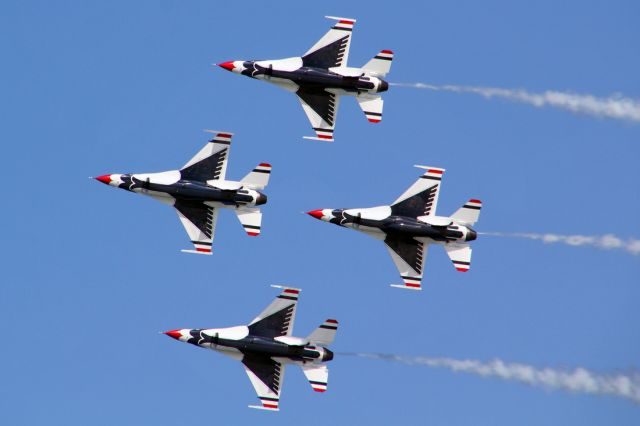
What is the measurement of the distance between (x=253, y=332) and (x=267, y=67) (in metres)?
15.3

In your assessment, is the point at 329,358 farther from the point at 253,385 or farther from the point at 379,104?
the point at 379,104

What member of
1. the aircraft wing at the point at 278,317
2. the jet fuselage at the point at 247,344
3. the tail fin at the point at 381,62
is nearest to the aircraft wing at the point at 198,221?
the jet fuselage at the point at 247,344

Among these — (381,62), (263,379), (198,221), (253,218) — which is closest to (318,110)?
(381,62)

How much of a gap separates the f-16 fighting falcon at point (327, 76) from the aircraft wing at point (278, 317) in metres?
9.37

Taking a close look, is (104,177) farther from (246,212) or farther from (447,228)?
(447,228)

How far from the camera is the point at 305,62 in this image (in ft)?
487

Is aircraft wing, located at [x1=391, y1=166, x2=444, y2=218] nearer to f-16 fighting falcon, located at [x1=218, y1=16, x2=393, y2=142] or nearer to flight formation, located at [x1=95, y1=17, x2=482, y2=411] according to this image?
flight formation, located at [x1=95, y1=17, x2=482, y2=411]

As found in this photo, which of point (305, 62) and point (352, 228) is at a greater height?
point (305, 62)

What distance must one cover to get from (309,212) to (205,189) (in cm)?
616

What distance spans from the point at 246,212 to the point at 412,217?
9.46 meters

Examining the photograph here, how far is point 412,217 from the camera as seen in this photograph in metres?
147

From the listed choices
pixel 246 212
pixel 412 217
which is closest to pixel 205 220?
pixel 246 212

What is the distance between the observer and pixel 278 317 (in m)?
146

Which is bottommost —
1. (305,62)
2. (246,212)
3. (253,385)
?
(253,385)
